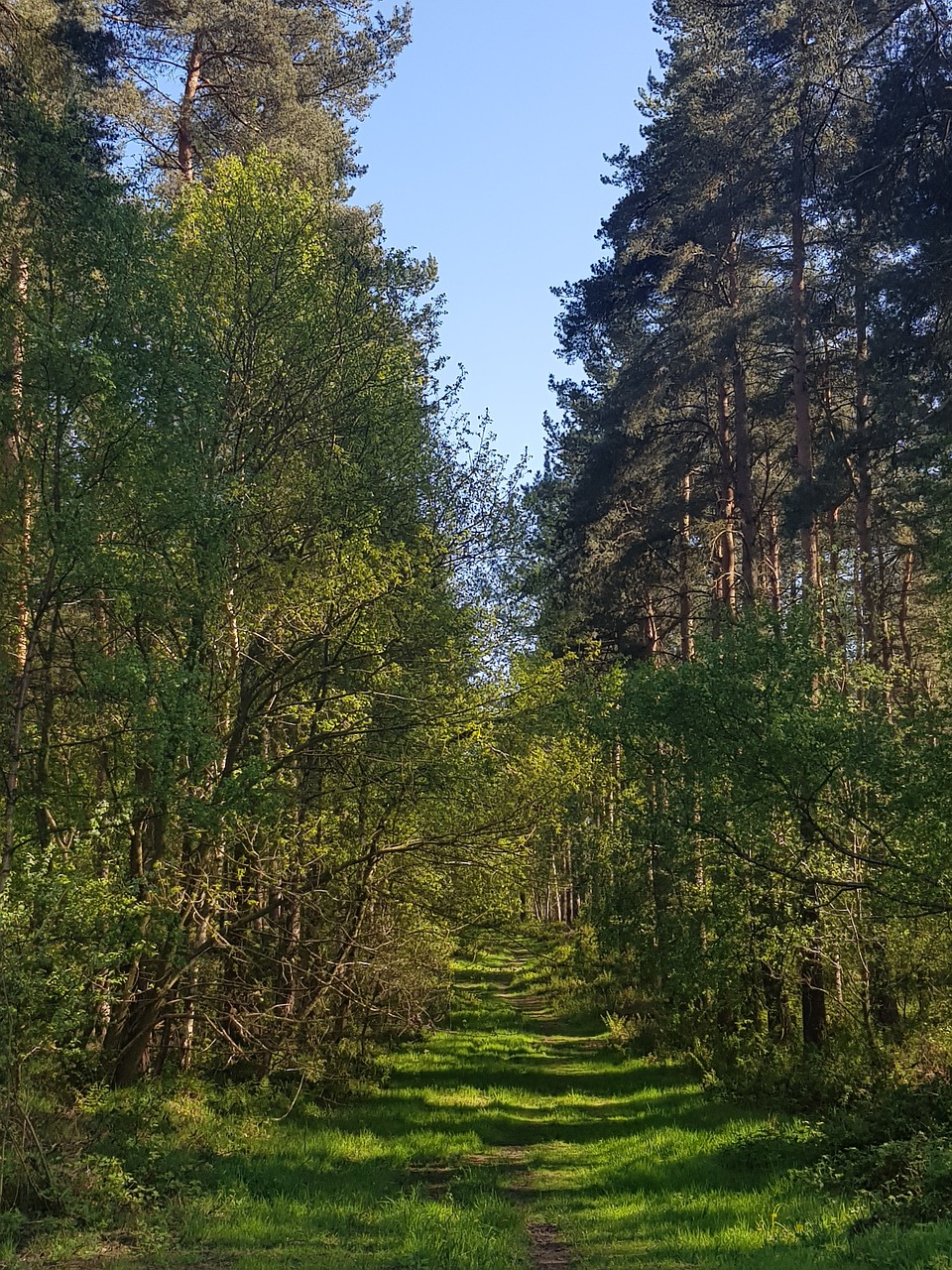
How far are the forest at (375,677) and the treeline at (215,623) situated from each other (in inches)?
2.6

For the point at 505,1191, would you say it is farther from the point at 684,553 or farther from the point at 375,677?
the point at 684,553

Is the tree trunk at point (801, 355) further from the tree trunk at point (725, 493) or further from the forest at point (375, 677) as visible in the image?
the tree trunk at point (725, 493)

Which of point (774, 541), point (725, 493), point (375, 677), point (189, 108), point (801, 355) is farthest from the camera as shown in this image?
point (774, 541)

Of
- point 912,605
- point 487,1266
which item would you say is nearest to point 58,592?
point 487,1266

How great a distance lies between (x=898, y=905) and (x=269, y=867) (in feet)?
25.7

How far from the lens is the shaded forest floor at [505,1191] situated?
23.1 feet

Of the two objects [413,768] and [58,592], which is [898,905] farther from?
[58,592]

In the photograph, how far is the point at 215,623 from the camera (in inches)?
408

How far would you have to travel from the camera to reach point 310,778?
11.9 metres

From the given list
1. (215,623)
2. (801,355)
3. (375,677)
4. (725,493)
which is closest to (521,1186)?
(375,677)

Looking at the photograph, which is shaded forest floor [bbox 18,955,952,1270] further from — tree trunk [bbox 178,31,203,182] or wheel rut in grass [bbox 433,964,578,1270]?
tree trunk [bbox 178,31,203,182]

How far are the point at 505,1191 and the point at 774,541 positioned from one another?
49.4 ft

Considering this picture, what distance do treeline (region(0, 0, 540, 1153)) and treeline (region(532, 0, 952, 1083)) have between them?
2405 mm

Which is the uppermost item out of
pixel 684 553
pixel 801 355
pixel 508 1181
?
pixel 801 355
